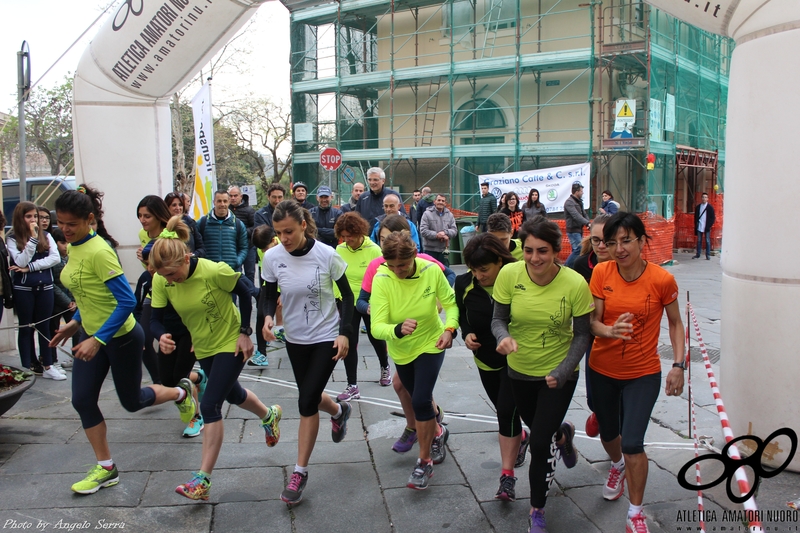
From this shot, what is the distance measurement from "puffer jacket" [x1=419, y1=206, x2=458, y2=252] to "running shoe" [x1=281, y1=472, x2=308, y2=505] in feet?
21.8

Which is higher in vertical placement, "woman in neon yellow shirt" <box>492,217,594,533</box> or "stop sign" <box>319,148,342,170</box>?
"stop sign" <box>319,148,342,170</box>

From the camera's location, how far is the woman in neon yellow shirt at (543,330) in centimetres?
363

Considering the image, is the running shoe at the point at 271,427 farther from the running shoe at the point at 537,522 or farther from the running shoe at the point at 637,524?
the running shoe at the point at 637,524

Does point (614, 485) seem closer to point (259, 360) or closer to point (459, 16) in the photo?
point (259, 360)

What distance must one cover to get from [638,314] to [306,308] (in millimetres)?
1968

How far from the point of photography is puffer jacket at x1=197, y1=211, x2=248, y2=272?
7941 millimetres

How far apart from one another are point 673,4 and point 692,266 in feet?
45.1

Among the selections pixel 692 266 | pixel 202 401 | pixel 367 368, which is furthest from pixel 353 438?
pixel 692 266

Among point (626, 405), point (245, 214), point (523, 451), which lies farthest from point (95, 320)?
point (245, 214)

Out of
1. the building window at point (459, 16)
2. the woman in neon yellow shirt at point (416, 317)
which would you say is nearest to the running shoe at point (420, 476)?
the woman in neon yellow shirt at point (416, 317)

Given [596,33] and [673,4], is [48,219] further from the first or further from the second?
[596,33]

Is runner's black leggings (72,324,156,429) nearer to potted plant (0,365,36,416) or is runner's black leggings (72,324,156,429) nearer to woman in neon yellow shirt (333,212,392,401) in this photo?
potted plant (0,365,36,416)

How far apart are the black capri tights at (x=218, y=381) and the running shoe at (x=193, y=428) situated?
41.7 inches

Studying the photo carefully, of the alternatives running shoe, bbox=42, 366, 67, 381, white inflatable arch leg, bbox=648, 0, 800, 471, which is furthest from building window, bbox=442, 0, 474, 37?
white inflatable arch leg, bbox=648, 0, 800, 471
